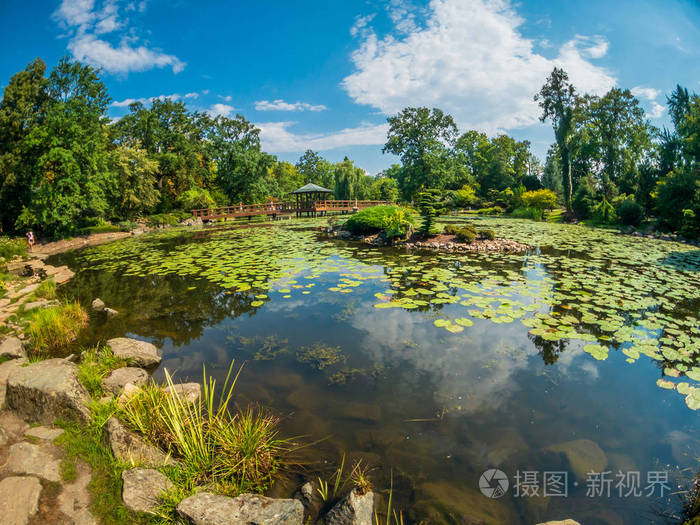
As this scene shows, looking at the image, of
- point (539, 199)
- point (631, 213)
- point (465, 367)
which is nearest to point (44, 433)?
point (465, 367)

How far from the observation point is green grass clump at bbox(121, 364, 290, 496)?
2.17 metres

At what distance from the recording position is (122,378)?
346cm

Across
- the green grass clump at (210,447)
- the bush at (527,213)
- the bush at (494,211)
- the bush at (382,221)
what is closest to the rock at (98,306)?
the green grass clump at (210,447)

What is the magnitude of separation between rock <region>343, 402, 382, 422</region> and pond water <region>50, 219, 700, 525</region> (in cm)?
2

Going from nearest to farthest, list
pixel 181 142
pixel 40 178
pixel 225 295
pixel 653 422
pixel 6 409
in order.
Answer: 1. pixel 6 409
2. pixel 653 422
3. pixel 225 295
4. pixel 40 178
5. pixel 181 142

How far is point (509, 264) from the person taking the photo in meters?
8.92

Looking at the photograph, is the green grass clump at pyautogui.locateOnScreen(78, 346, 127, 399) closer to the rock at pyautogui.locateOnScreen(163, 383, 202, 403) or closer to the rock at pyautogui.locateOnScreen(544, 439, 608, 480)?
the rock at pyautogui.locateOnScreen(163, 383, 202, 403)

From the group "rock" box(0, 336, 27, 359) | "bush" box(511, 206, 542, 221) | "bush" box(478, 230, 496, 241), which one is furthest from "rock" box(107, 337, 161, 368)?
"bush" box(511, 206, 542, 221)

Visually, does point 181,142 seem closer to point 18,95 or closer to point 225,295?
point 18,95

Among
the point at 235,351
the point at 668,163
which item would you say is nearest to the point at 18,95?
the point at 235,351

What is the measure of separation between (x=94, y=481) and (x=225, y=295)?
492 centimetres

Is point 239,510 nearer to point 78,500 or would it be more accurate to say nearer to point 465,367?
point 78,500

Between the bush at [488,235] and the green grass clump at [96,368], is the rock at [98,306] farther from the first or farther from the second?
the bush at [488,235]

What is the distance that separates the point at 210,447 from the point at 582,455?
10.2ft
